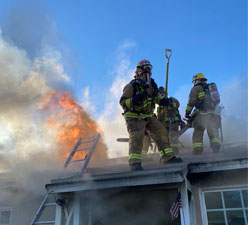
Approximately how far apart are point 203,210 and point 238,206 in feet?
1.81

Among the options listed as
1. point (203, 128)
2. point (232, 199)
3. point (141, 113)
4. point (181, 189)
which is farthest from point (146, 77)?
point (232, 199)

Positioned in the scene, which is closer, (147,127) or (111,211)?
(147,127)

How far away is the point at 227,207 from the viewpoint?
177 inches

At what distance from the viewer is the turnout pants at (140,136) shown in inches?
187

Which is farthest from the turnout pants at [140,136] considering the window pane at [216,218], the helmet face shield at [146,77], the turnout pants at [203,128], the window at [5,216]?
the window at [5,216]

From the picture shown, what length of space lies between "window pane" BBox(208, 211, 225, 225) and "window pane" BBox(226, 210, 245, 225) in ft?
0.31

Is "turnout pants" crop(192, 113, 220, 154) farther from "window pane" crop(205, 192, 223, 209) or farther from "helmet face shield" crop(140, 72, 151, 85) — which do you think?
"helmet face shield" crop(140, 72, 151, 85)

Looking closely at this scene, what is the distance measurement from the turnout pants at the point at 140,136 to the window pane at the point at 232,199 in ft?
3.71

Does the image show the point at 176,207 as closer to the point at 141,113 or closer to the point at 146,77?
the point at 141,113

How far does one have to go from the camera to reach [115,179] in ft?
14.1

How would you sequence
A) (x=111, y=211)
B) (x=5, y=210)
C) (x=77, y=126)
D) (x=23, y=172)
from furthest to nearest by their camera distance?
(x=77, y=126)
(x=5, y=210)
(x=23, y=172)
(x=111, y=211)

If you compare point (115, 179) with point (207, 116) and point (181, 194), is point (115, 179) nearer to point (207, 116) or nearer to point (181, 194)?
point (181, 194)

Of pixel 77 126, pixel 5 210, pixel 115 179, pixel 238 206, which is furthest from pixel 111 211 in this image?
pixel 77 126

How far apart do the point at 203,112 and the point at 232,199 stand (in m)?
1.96
